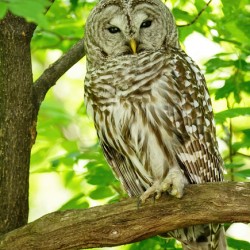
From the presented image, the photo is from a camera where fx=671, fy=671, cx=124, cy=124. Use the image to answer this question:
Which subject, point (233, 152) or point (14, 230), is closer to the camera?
point (14, 230)

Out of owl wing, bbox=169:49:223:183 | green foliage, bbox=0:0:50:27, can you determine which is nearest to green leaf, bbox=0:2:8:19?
green foliage, bbox=0:0:50:27

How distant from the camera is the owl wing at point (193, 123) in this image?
4.14 metres

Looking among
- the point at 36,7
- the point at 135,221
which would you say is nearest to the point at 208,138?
the point at 135,221

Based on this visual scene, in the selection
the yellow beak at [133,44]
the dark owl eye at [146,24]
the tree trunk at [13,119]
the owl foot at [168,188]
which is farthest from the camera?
the dark owl eye at [146,24]

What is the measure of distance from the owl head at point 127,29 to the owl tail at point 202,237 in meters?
1.20

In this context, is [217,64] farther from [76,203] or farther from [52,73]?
[76,203]

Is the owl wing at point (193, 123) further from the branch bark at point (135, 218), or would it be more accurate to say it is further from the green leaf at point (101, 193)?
the branch bark at point (135, 218)

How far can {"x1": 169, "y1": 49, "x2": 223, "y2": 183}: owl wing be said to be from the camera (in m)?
4.14

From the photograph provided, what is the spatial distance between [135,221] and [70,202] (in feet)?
3.38

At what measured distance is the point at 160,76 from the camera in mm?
4152

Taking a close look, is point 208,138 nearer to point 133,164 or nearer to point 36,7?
point 133,164

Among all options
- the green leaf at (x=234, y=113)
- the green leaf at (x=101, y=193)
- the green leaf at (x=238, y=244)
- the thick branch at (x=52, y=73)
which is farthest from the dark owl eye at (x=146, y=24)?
the green leaf at (x=238, y=244)

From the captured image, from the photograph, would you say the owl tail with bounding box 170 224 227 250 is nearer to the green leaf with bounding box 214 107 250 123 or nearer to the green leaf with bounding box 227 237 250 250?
the green leaf with bounding box 227 237 250 250

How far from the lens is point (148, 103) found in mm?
4066
